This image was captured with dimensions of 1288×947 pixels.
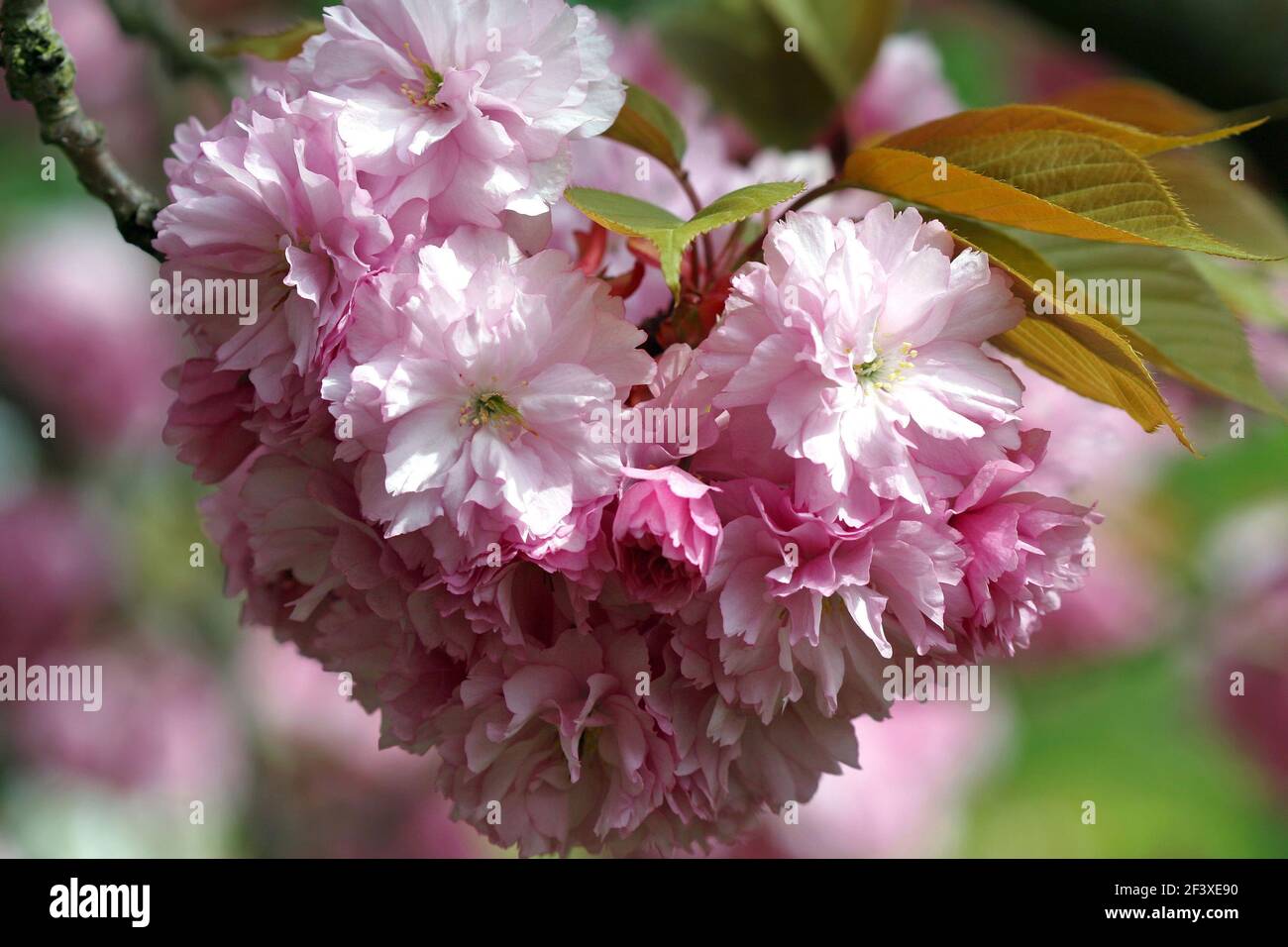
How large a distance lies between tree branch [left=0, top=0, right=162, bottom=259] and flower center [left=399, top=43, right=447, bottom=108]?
14 cm

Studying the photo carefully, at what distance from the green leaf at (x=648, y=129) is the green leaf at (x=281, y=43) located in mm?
139

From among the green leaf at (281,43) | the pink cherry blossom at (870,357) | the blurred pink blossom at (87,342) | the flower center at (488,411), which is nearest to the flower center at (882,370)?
the pink cherry blossom at (870,357)

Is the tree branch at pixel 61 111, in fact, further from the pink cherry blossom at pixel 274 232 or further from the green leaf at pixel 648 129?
the green leaf at pixel 648 129

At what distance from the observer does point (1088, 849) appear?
6.94 feet

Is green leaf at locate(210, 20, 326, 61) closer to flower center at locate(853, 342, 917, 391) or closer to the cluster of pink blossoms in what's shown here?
the cluster of pink blossoms

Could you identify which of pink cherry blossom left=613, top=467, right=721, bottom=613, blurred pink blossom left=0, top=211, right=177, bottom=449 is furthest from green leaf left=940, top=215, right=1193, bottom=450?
blurred pink blossom left=0, top=211, right=177, bottom=449

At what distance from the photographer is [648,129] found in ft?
1.75

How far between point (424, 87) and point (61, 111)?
7.6 inches

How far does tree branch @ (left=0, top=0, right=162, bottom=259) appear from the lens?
51 cm

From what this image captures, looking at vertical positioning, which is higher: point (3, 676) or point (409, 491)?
point (409, 491)

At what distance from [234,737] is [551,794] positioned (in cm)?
126

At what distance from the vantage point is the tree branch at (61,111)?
0.51 meters
